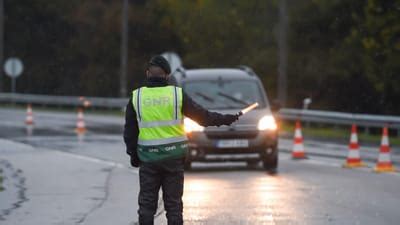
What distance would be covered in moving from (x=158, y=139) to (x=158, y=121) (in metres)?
0.15

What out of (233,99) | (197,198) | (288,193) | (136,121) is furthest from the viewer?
(233,99)

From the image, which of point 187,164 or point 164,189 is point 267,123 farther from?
point 164,189

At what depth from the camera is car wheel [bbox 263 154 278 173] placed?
18.2 metres

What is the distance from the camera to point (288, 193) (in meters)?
14.3

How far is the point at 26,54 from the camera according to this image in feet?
210

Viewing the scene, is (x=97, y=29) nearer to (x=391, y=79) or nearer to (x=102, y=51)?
(x=102, y=51)

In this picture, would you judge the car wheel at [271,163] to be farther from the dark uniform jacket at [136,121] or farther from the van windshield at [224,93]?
the dark uniform jacket at [136,121]

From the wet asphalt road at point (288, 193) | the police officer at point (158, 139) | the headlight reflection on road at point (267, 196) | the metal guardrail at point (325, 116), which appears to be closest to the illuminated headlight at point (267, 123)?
the wet asphalt road at point (288, 193)

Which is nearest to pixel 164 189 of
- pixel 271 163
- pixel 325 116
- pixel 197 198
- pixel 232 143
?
pixel 197 198

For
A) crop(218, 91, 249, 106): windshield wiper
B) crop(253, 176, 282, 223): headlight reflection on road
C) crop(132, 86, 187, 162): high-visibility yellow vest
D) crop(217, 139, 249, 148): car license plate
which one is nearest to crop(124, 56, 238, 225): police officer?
crop(132, 86, 187, 162): high-visibility yellow vest

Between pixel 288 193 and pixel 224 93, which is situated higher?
Answer: pixel 224 93

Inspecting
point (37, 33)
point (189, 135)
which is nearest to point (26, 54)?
point (37, 33)

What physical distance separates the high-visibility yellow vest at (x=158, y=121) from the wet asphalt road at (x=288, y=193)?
8.02ft

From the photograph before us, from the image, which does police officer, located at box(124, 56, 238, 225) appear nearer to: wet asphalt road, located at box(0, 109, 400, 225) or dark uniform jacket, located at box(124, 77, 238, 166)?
dark uniform jacket, located at box(124, 77, 238, 166)
